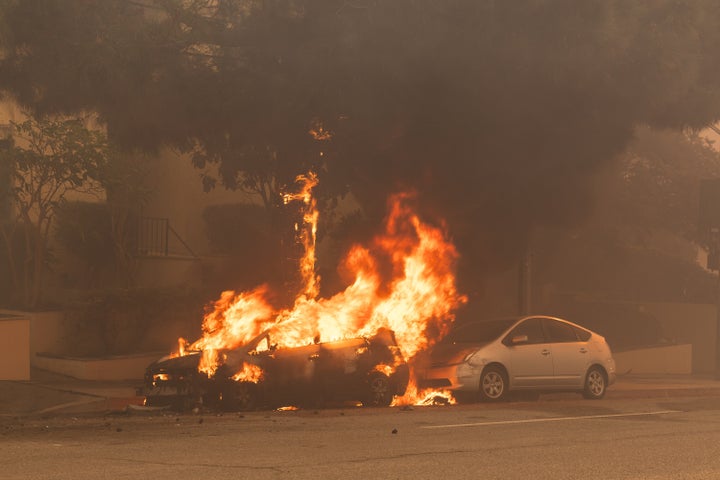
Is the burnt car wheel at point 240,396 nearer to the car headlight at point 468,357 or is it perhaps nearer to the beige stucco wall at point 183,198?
the car headlight at point 468,357

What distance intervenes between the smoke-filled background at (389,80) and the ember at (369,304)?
76cm

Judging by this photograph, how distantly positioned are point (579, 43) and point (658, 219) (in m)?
14.2

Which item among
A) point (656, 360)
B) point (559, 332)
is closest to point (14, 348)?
point (559, 332)

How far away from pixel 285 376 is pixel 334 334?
62.0 inches

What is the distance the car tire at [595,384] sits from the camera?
17.5 metres

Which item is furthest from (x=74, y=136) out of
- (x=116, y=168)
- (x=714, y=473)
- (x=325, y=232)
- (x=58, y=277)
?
(x=714, y=473)

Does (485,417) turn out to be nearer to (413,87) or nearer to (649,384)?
(413,87)

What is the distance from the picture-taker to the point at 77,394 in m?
15.8

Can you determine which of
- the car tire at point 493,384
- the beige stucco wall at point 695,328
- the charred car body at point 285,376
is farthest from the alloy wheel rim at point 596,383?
the beige stucco wall at point 695,328

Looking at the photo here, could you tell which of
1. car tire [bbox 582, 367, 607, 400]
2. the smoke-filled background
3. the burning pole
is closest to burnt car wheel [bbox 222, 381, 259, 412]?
the burning pole

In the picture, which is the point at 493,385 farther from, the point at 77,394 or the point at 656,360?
the point at 656,360

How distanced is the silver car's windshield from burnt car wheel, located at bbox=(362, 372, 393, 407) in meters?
2.02

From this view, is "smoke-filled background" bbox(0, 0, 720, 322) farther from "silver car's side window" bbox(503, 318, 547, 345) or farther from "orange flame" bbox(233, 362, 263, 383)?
"orange flame" bbox(233, 362, 263, 383)

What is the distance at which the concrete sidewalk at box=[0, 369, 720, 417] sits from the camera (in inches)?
578
